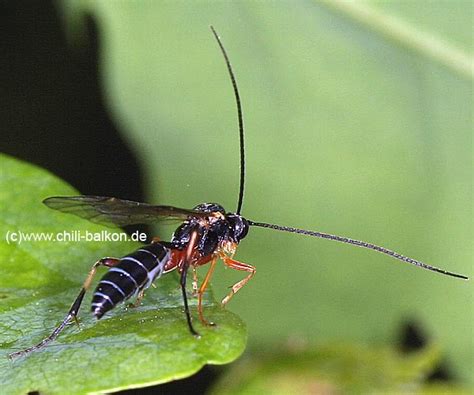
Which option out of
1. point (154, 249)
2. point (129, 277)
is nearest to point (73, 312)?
point (129, 277)

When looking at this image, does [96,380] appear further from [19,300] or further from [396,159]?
[396,159]

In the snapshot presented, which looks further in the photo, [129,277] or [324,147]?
[324,147]

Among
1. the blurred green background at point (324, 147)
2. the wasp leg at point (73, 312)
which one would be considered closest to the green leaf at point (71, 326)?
the wasp leg at point (73, 312)

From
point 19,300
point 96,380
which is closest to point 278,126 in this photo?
point 19,300

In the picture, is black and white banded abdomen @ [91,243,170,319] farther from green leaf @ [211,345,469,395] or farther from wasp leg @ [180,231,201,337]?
green leaf @ [211,345,469,395]

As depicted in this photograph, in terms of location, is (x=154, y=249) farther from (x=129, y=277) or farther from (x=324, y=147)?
(x=324, y=147)

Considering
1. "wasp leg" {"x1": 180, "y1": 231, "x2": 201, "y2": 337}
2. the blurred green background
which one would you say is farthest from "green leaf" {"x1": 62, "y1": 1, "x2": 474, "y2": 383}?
"wasp leg" {"x1": 180, "y1": 231, "x2": 201, "y2": 337}

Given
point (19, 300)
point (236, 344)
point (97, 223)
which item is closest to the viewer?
point (236, 344)
